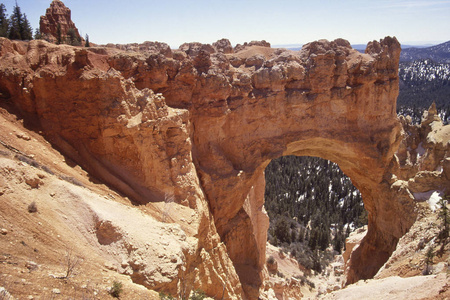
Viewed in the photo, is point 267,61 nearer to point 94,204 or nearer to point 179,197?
point 179,197

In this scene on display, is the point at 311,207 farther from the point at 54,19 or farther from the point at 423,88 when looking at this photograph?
the point at 423,88

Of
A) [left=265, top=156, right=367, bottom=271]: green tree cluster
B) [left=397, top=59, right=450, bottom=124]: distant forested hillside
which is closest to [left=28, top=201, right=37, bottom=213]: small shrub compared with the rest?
[left=265, top=156, right=367, bottom=271]: green tree cluster

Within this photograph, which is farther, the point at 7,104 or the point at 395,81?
the point at 395,81

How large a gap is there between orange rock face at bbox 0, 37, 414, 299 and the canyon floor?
1123mm

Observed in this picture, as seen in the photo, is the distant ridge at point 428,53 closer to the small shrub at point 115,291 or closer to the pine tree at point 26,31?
the pine tree at point 26,31

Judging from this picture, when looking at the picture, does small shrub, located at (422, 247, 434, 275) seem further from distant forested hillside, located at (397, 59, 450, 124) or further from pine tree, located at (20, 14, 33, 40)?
distant forested hillside, located at (397, 59, 450, 124)

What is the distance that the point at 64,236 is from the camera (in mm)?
7902

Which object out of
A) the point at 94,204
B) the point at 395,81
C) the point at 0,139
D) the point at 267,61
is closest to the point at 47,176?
the point at 94,204

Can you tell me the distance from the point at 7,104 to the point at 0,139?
209cm

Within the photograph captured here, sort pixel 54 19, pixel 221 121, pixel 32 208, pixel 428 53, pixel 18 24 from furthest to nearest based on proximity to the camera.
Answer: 1. pixel 428 53
2. pixel 54 19
3. pixel 18 24
4. pixel 221 121
5. pixel 32 208

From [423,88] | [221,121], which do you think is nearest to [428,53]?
[423,88]

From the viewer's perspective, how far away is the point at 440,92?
9238 cm

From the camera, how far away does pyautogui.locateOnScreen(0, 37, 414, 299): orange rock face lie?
37.8 ft

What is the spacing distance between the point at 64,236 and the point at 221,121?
926cm
